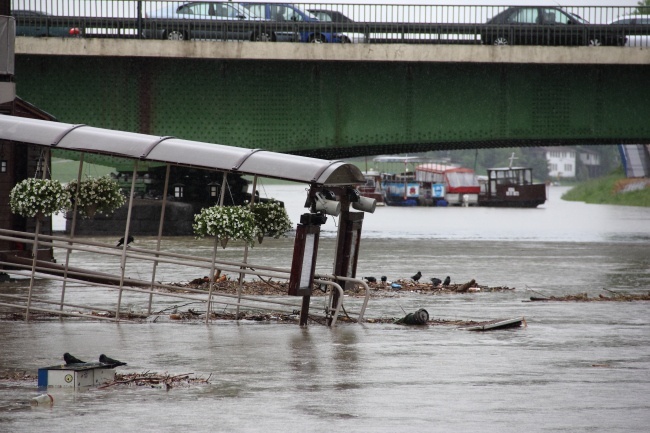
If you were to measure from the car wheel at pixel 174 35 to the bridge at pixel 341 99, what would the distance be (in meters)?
0.70

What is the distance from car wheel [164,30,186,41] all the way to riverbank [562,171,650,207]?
176ft

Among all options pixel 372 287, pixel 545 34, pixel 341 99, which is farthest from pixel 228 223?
pixel 545 34

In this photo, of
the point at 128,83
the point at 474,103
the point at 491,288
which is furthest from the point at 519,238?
the point at 491,288

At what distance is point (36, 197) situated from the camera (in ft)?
53.6

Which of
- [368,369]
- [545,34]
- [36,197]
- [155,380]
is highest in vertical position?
[545,34]

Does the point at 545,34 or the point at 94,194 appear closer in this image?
the point at 94,194

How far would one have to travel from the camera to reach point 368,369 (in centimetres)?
1152

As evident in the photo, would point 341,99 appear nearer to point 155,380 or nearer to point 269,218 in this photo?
point 269,218

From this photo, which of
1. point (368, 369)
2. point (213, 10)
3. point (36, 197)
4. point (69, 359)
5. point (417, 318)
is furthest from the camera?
point (213, 10)

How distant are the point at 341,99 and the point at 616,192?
59.9 m

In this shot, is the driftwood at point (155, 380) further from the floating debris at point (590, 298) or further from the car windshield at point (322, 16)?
the car windshield at point (322, 16)

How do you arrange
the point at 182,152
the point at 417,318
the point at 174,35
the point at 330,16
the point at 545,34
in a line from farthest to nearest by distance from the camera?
the point at 330,16 → the point at 545,34 → the point at 174,35 → the point at 417,318 → the point at 182,152

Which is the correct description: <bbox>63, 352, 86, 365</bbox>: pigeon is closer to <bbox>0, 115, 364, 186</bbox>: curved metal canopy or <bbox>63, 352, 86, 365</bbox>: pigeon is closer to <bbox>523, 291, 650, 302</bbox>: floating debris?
<bbox>0, 115, 364, 186</bbox>: curved metal canopy

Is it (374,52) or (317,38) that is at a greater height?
(317,38)
